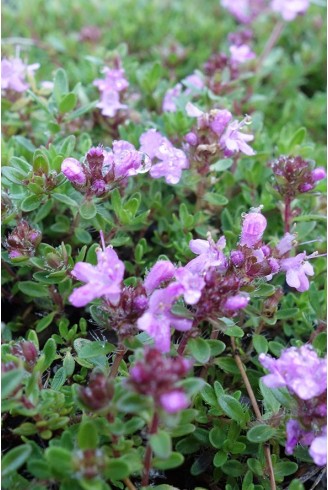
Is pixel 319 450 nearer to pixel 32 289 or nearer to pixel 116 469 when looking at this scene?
pixel 116 469

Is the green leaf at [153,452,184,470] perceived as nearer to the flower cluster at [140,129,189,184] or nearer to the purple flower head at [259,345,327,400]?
the purple flower head at [259,345,327,400]

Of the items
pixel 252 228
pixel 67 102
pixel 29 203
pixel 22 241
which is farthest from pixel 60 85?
pixel 252 228

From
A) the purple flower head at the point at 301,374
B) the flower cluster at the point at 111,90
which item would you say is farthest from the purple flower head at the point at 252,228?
the flower cluster at the point at 111,90

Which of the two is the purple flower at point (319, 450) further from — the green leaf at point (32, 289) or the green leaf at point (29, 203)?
the green leaf at point (29, 203)

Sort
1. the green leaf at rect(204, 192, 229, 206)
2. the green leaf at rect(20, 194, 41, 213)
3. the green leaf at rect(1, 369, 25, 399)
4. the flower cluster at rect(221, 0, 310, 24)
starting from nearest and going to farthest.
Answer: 1. the green leaf at rect(1, 369, 25, 399)
2. the green leaf at rect(20, 194, 41, 213)
3. the green leaf at rect(204, 192, 229, 206)
4. the flower cluster at rect(221, 0, 310, 24)

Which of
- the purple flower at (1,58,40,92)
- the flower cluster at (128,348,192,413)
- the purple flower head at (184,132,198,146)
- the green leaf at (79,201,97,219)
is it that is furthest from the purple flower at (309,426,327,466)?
the purple flower at (1,58,40,92)

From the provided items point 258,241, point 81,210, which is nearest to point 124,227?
point 81,210

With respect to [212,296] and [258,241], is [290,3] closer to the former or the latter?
[258,241]
